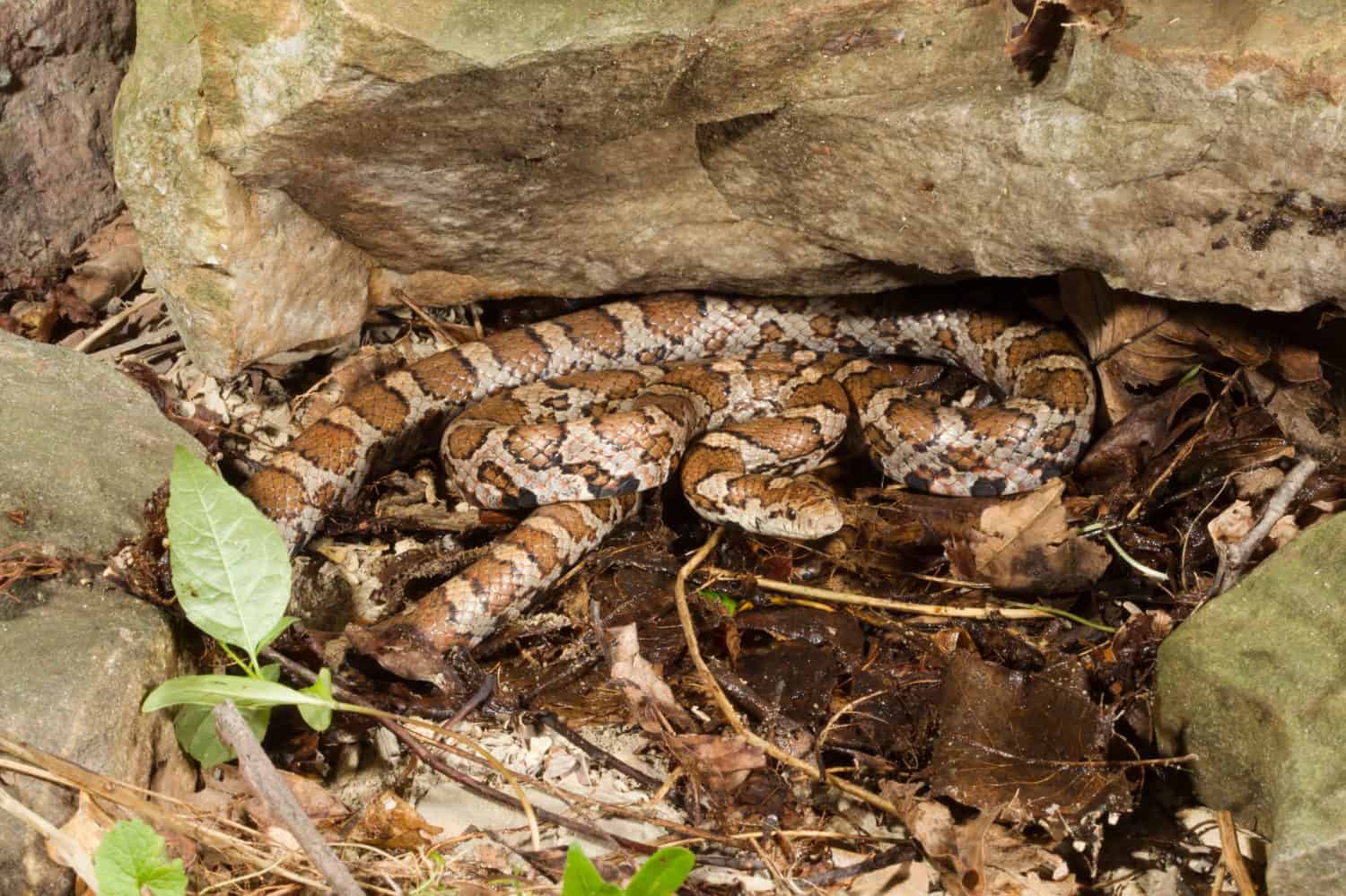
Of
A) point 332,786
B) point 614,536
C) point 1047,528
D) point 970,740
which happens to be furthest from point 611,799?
point 1047,528

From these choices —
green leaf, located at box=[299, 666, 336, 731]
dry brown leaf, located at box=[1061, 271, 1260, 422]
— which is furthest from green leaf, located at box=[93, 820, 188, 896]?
dry brown leaf, located at box=[1061, 271, 1260, 422]

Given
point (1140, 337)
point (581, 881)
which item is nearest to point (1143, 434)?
point (1140, 337)

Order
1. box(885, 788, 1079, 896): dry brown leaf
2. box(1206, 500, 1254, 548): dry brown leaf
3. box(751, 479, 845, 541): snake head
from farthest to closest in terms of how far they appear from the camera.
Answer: box(751, 479, 845, 541): snake head
box(1206, 500, 1254, 548): dry brown leaf
box(885, 788, 1079, 896): dry brown leaf

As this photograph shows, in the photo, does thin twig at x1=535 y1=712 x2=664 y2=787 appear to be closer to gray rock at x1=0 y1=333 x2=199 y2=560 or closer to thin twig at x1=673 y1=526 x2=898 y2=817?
thin twig at x1=673 y1=526 x2=898 y2=817

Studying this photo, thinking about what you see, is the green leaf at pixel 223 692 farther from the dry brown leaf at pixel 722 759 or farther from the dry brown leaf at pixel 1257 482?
the dry brown leaf at pixel 1257 482

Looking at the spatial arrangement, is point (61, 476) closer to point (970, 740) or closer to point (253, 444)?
point (253, 444)

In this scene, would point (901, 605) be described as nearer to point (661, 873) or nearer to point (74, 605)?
point (661, 873)
